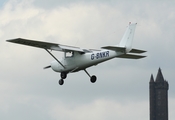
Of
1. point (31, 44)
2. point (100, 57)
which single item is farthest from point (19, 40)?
point (100, 57)

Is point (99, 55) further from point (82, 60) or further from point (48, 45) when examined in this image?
point (48, 45)

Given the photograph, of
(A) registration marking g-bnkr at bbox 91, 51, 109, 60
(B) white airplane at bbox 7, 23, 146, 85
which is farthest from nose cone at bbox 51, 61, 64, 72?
(A) registration marking g-bnkr at bbox 91, 51, 109, 60

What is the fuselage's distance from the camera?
5675cm

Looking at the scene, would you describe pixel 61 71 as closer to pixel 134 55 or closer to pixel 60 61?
pixel 60 61

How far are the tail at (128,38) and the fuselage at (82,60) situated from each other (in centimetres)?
70

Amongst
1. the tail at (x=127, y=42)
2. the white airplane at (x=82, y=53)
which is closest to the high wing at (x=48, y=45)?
the white airplane at (x=82, y=53)

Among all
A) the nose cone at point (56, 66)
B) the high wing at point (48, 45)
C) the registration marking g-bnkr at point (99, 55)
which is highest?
the high wing at point (48, 45)

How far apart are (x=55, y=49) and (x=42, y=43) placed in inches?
52.7

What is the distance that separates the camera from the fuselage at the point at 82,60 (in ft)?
186

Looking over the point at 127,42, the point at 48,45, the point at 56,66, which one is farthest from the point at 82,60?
the point at 127,42


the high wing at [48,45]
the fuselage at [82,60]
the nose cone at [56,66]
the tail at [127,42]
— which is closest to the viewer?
the tail at [127,42]

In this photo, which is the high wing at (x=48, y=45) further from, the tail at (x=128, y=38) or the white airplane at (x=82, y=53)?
the tail at (x=128, y=38)

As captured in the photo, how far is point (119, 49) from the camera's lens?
55.6 meters

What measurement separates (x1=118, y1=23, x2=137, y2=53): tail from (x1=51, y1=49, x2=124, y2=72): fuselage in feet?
2.30
